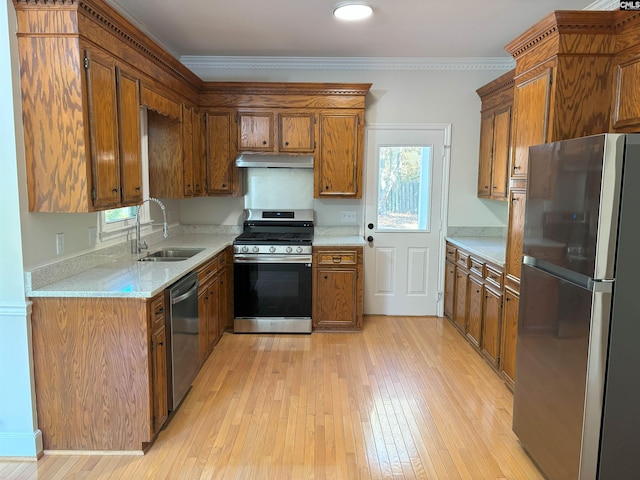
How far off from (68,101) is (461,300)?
3.70 meters

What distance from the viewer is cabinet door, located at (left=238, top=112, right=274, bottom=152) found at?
4.46m

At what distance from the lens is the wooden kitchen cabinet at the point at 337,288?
4352mm

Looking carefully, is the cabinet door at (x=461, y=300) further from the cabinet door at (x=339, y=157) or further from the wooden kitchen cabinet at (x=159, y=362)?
the wooden kitchen cabinet at (x=159, y=362)

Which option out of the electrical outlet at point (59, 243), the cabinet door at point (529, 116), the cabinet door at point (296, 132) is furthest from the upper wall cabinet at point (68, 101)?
the cabinet door at point (529, 116)

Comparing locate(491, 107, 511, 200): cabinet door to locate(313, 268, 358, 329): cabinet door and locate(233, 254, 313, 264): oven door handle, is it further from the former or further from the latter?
locate(233, 254, 313, 264): oven door handle

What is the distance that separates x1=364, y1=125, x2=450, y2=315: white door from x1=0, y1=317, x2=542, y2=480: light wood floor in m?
0.93

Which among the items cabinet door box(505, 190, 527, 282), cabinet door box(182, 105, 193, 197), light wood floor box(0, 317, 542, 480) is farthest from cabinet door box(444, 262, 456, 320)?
cabinet door box(182, 105, 193, 197)

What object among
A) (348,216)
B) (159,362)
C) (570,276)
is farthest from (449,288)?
(159,362)

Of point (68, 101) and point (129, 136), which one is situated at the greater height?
point (68, 101)

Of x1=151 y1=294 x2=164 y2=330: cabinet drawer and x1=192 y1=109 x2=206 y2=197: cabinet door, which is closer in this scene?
x1=151 y1=294 x2=164 y2=330: cabinet drawer

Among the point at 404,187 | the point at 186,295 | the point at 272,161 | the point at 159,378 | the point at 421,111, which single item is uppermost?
the point at 421,111

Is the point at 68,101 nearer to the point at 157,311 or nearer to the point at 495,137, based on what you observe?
the point at 157,311

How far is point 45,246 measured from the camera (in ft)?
8.16

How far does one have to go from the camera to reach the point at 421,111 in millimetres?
4754
